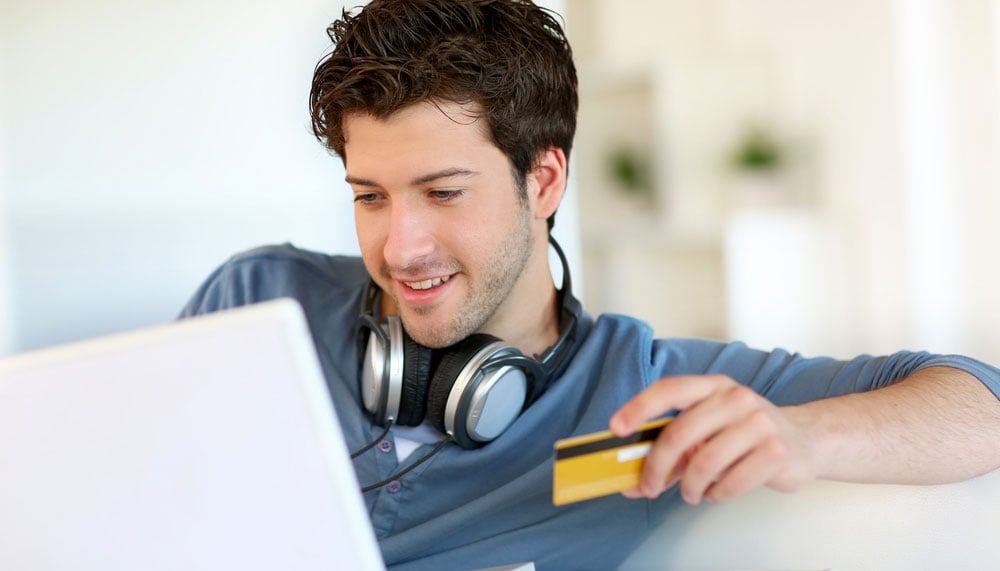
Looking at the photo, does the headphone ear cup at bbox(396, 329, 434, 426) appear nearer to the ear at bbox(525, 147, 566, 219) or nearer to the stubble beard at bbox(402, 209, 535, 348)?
the stubble beard at bbox(402, 209, 535, 348)

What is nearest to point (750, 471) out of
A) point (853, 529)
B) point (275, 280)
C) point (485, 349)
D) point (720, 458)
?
point (720, 458)

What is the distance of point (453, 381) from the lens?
1.18 meters

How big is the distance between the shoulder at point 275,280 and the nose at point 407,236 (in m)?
0.23

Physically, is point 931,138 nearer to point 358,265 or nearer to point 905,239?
point 905,239

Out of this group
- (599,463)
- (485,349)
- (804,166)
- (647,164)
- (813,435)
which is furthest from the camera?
(647,164)

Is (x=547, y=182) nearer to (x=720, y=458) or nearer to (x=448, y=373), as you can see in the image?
(x=448, y=373)

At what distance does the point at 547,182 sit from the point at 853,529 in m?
0.65

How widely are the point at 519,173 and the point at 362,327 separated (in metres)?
0.30

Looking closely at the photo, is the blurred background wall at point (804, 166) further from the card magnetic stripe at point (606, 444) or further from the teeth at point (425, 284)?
the card magnetic stripe at point (606, 444)

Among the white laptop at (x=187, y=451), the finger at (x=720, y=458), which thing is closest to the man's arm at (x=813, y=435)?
the finger at (x=720, y=458)

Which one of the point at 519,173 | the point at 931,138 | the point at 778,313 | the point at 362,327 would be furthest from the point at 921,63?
the point at 362,327

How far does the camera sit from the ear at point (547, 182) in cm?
141

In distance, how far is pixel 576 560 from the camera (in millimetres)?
1171

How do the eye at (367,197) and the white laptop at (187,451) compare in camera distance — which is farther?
the eye at (367,197)
